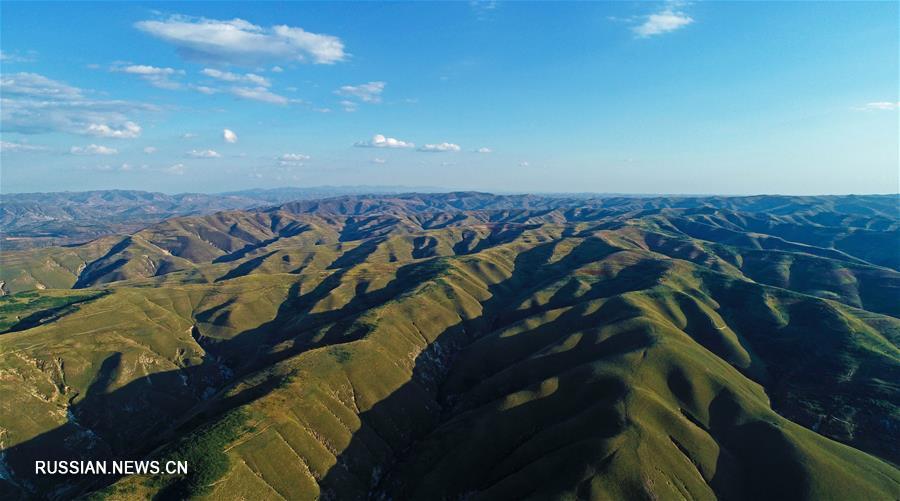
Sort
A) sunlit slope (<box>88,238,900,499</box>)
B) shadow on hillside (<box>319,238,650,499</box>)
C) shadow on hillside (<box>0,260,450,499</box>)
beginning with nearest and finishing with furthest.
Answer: sunlit slope (<box>88,238,900,499</box>) → shadow on hillside (<box>319,238,650,499</box>) → shadow on hillside (<box>0,260,450,499</box>)

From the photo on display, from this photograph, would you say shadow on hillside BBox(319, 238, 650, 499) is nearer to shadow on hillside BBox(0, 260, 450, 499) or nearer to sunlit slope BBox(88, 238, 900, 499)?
sunlit slope BBox(88, 238, 900, 499)

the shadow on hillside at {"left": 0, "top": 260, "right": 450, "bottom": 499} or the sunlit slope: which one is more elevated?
the sunlit slope

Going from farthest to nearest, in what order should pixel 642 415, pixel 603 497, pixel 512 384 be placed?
pixel 512 384, pixel 642 415, pixel 603 497

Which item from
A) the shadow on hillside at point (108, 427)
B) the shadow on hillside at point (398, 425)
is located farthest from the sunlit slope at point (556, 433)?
the shadow on hillside at point (108, 427)

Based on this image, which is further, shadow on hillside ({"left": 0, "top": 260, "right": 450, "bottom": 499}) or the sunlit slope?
shadow on hillside ({"left": 0, "top": 260, "right": 450, "bottom": 499})

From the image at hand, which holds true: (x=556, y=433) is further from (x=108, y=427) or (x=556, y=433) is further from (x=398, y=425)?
(x=108, y=427)

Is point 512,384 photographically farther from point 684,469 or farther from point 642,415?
point 684,469

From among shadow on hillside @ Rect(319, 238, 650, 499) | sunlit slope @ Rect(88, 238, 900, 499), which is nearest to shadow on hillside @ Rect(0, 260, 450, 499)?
sunlit slope @ Rect(88, 238, 900, 499)

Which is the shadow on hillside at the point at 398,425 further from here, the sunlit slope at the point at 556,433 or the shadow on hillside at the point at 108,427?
the shadow on hillside at the point at 108,427

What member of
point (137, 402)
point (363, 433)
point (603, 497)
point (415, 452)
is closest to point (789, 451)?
point (603, 497)

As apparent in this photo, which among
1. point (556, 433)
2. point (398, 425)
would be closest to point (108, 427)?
point (398, 425)

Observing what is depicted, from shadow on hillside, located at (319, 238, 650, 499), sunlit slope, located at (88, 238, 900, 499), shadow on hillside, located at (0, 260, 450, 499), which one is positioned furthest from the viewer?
shadow on hillside, located at (0, 260, 450, 499)
